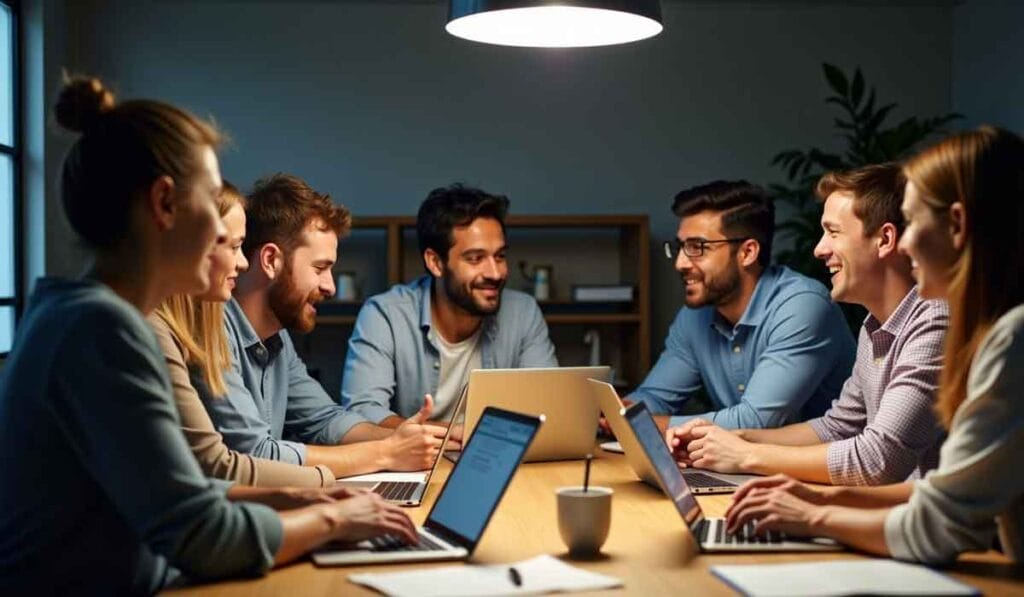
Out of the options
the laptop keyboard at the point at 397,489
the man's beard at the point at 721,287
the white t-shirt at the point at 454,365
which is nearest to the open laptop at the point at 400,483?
the laptop keyboard at the point at 397,489

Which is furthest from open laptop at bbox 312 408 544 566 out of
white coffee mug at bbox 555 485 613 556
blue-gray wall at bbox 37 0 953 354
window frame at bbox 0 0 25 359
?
blue-gray wall at bbox 37 0 953 354

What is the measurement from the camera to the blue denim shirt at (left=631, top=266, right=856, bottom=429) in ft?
11.3

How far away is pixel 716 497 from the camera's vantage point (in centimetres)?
250

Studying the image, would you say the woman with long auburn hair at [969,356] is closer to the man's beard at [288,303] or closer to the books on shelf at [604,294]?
the man's beard at [288,303]

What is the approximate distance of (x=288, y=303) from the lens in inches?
123

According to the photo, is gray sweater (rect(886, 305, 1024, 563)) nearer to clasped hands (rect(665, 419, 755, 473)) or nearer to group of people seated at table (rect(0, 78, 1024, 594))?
group of people seated at table (rect(0, 78, 1024, 594))

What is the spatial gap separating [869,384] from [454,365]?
1518mm

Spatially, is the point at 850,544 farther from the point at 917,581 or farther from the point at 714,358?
the point at 714,358

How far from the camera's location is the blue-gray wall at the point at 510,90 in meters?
5.96

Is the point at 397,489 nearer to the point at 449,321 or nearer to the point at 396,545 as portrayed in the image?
the point at 396,545

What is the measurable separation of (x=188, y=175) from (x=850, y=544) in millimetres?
1113

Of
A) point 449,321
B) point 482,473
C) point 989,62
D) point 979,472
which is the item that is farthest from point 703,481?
point 989,62

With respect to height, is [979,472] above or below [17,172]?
below

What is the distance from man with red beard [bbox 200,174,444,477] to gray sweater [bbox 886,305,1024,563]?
1.24 metres
